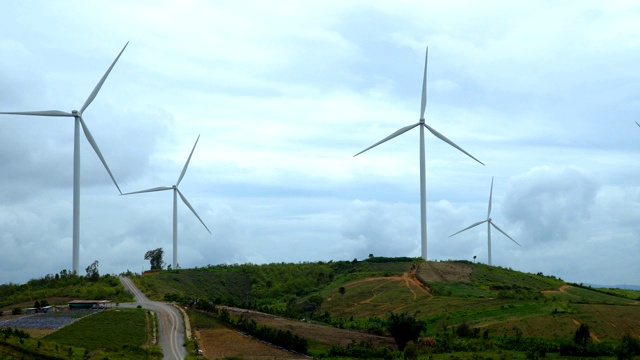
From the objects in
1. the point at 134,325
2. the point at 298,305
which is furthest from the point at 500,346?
the point at 298,305

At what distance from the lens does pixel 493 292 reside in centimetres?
12875

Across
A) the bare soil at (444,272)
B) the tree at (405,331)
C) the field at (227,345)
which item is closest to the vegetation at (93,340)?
the field at (227,345)

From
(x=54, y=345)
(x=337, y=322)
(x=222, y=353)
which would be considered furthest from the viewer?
(x=337, y=322)

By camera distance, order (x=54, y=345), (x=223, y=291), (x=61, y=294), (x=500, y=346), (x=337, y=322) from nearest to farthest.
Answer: (x=54, y=345) → (x=500, y=346) → (x=337, y=322) → (x=61, y=294) → (x=223, y=291)

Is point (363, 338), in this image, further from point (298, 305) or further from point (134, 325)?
point (298, 305)

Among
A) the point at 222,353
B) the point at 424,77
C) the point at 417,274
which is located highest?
the point at 424,77

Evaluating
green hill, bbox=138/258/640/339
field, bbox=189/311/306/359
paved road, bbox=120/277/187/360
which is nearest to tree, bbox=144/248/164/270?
green hill, bbox=138/258/640/339

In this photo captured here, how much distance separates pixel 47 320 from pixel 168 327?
15.3m

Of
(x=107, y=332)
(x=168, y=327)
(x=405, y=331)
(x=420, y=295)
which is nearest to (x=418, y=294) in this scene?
(x=420, y=295)

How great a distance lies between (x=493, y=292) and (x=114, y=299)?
210ft

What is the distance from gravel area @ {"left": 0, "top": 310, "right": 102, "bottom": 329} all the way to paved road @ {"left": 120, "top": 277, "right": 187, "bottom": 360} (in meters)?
9.56

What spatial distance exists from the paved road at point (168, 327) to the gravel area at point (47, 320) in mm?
9557

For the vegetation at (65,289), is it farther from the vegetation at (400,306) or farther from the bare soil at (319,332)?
the bare soil at (319,332)

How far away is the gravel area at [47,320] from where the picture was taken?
8581cm
